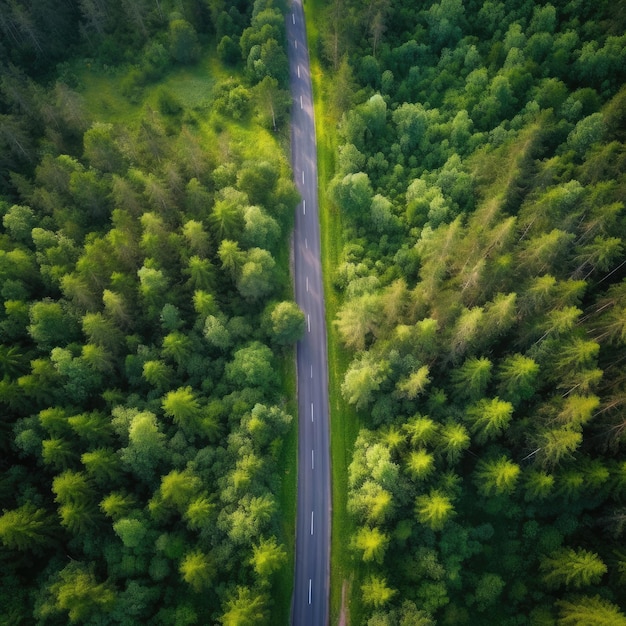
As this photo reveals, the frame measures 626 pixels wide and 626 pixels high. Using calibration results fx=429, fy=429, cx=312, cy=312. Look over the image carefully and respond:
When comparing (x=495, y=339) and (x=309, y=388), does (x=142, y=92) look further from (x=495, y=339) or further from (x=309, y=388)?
(x=495, y=339)

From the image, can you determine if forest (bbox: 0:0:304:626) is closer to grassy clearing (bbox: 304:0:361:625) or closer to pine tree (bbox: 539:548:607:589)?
grassy clearing (bbox: 304:0:361:625)

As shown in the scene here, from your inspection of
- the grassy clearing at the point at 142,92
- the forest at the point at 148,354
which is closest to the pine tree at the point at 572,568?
the forest at the point at 148,354

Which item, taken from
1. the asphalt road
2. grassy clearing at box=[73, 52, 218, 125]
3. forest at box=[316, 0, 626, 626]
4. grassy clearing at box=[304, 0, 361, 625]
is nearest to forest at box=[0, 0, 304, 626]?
the asphalt road

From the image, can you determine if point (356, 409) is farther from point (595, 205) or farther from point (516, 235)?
point (595, 205)

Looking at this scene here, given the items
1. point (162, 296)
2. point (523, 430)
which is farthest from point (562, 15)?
point (162, 296)

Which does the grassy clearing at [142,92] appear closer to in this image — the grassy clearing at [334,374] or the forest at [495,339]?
the grassy clearing at [334,374]

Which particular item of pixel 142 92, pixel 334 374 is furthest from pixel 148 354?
pixel 142 92
